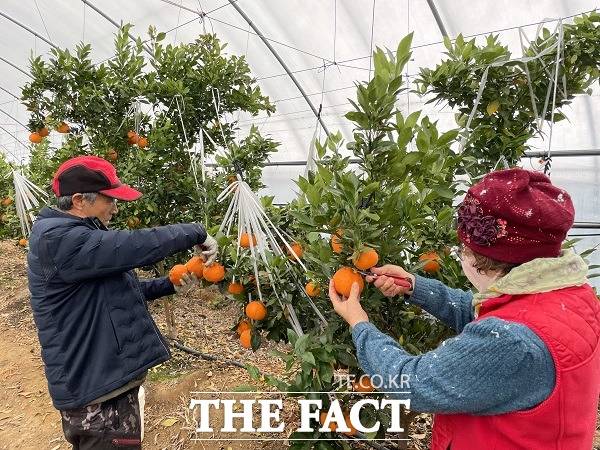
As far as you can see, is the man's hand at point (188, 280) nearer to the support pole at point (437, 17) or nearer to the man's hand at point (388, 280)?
the man's hand at point (388, 280)

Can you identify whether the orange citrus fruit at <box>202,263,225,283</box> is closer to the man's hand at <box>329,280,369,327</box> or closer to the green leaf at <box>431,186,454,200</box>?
the man's hand at <box>329,280,369,327</box>

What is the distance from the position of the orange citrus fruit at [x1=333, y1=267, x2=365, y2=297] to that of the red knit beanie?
0.44 meters

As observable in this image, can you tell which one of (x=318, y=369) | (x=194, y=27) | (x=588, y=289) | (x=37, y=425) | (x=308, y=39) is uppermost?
(x=194, y=27)

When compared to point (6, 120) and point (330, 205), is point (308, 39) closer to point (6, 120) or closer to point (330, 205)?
point (330, 205)

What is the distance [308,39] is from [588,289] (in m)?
5.10

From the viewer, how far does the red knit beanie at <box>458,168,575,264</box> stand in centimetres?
94

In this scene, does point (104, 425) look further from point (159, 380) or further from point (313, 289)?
point (159, 380)

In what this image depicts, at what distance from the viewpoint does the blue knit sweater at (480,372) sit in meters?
0.86

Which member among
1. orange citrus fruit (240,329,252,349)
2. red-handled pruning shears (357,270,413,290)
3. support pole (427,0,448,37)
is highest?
support pole (427,0,448,37)

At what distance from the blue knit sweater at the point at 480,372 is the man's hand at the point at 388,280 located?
0.39 metres

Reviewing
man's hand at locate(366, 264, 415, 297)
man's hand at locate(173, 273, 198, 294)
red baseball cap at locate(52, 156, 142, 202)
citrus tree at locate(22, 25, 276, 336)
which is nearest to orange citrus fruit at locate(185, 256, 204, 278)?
man's hand at locate(173, 273, 198, 294)

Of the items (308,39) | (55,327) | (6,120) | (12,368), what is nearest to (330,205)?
(55,327)

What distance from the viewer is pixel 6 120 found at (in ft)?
40.6

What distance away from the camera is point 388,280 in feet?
4.58
